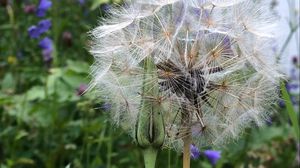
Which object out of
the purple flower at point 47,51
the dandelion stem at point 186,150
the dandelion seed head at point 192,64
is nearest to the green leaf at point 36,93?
the purple flower at point 47,51

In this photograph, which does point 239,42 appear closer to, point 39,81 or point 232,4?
point 232,4

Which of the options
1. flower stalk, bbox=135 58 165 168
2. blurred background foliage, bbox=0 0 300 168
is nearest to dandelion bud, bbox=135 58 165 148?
flower stalk, bbox=135 58 165 168

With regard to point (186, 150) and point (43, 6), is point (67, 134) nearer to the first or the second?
point (43, 6)

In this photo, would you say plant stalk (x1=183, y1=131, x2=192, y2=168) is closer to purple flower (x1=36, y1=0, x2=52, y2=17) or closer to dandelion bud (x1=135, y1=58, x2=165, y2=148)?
dandelion bud (x1=135, y1=58, x2=165, y2=148)

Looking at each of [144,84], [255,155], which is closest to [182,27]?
[144,84]

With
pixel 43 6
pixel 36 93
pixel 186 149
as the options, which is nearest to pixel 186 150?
pixel 186 149

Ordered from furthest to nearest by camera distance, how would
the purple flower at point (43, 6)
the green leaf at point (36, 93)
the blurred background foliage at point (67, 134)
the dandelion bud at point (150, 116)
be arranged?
1. the purple flower at point (43, 6)
2. the green leaf at point (36, 93)
3. the blurred background foliage at point (67, 134)
4. the dandelion bud at point (150, 116)

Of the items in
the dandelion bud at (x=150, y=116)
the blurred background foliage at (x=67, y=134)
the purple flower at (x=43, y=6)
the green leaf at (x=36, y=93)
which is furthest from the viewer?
the purple flower at (x=43, y=6)

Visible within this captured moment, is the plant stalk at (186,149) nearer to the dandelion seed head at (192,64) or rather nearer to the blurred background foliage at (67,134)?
the dandelion seed head at (192,64)
